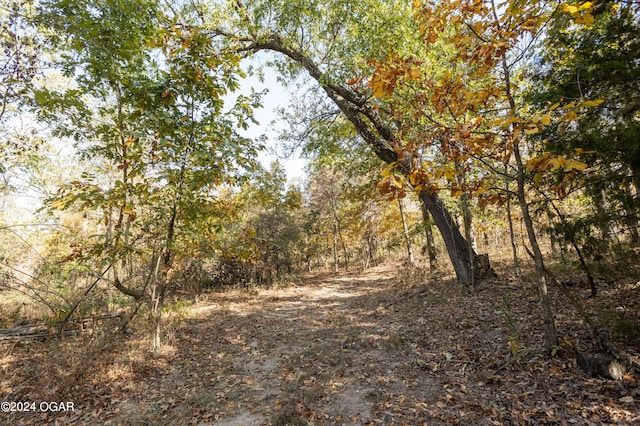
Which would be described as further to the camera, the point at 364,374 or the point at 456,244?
the point at 456,244

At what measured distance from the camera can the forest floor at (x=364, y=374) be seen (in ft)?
11.4

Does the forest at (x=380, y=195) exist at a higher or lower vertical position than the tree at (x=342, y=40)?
lower

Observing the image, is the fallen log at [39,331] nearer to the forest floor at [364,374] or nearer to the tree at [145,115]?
the forest floor at [364,374]

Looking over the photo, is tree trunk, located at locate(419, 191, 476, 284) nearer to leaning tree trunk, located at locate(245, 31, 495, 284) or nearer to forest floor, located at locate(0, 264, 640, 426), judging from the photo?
leaning tree trunk, located at locate(245, 31, 495, 284)

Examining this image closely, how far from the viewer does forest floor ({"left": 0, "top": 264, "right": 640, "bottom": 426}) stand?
347 cm

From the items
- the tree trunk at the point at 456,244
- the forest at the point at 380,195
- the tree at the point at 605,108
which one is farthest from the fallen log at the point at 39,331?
the tree at the point at 605,108

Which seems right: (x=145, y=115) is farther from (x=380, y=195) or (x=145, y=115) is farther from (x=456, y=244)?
(x=456, y=244)

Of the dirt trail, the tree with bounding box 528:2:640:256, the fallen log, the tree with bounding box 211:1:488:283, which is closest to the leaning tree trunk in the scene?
the tree with bounding box 211:1:488:283

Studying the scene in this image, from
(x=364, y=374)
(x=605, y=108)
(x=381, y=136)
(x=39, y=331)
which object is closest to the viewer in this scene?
(x=605, y=108)

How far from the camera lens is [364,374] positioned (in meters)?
4.81

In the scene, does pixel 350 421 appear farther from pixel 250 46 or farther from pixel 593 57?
pixel 250 46

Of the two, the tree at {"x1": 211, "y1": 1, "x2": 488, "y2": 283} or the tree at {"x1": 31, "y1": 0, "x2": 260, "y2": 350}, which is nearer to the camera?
the tree at {"x1": 31, "y1": 0, "x2": 260, "y2": 350}

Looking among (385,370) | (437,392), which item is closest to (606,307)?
(437,392)

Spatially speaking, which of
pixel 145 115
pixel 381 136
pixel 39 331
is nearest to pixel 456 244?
pixel 381 136
